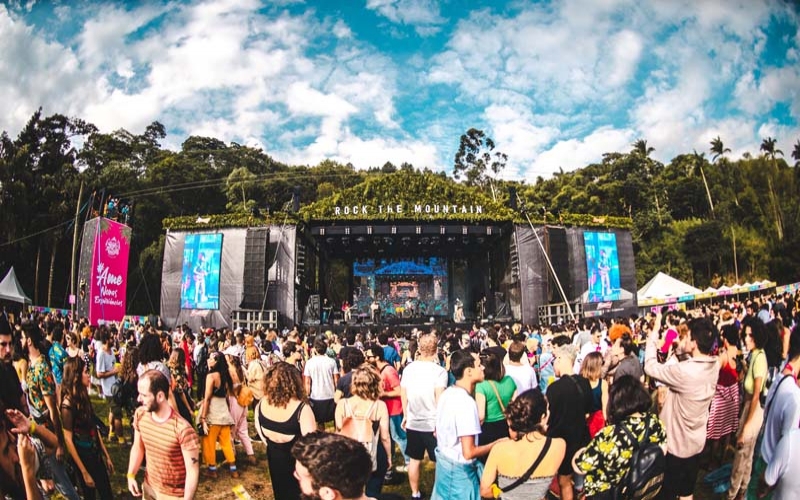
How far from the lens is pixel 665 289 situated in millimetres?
23766

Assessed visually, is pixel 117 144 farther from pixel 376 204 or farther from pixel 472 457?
pixel 472 457

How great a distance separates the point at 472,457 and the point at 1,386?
2738 mm

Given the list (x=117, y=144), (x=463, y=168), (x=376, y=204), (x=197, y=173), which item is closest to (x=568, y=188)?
(x=463, y=168)

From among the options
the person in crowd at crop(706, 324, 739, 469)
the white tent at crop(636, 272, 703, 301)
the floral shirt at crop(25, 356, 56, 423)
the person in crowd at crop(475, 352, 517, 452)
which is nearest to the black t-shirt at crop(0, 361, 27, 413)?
the floral shirt at crop(25, 356, 56, 423)

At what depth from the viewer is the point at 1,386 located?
2742 mm

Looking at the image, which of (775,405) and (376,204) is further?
(376,204)

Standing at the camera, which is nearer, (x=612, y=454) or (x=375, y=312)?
(x=612, y=454)

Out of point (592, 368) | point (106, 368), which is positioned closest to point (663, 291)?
point (592, 368)

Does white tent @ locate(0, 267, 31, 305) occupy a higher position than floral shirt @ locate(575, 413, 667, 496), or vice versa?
white tent @ locate(0, 267, 31, 305)

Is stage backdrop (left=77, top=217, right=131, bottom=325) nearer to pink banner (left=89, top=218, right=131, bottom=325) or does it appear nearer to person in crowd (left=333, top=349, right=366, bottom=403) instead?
pink banner (left=89, top=218, right=131, bottom=325)

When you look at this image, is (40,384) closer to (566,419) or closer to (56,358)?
(56,358)

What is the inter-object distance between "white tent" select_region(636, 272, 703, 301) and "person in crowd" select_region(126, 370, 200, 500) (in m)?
23.4

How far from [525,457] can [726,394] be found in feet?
10.7

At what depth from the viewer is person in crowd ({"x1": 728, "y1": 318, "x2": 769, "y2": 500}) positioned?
11.7ft
